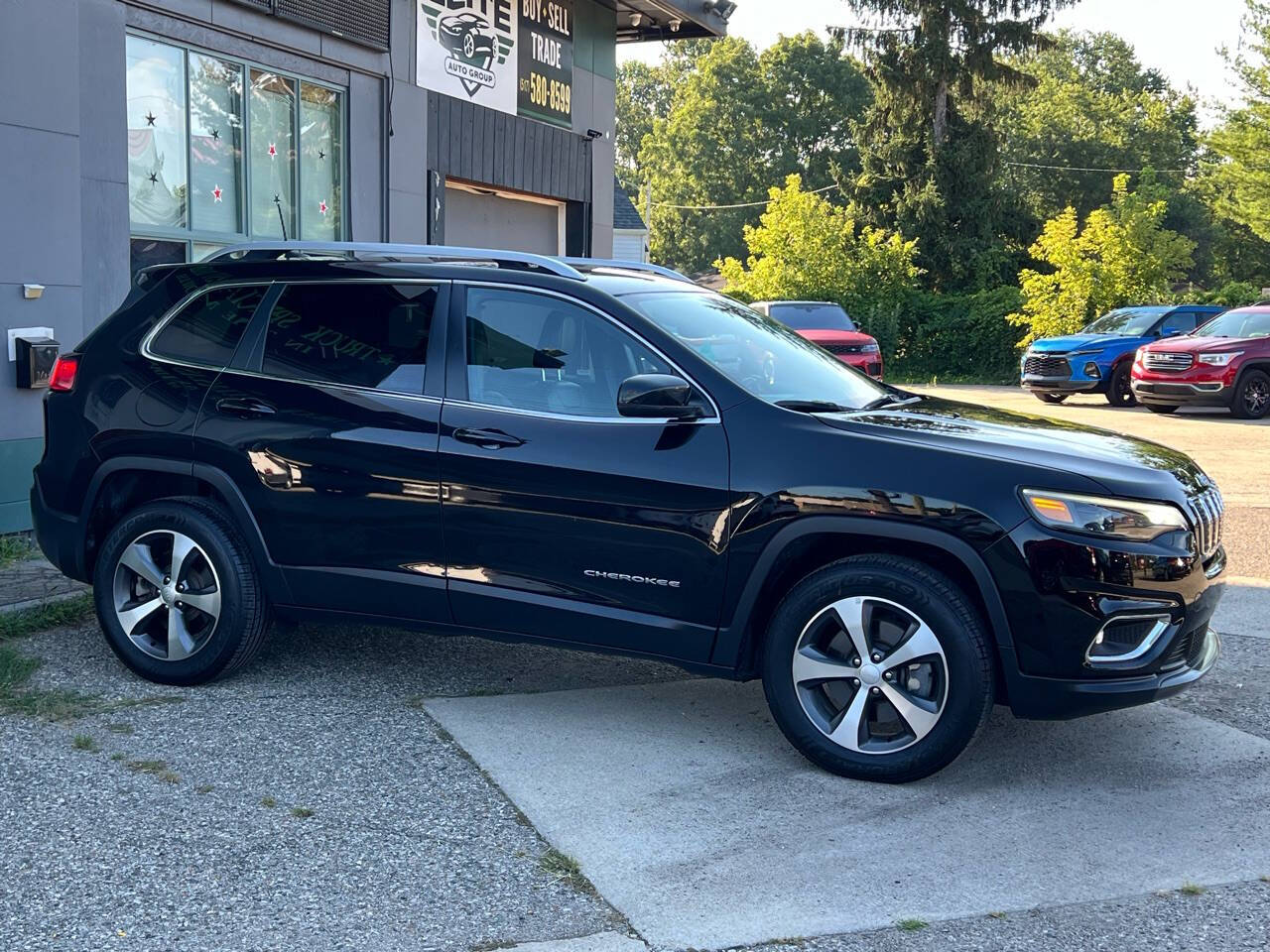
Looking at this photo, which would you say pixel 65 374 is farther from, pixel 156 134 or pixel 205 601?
pixel 156 134

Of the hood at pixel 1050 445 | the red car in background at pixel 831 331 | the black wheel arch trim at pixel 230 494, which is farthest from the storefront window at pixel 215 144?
the red car in background at pixel 831 331

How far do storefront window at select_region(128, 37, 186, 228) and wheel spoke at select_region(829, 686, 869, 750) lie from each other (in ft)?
22.1

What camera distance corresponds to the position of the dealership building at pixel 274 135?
8016 millimetres

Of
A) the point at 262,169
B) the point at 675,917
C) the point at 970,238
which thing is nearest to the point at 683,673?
the point at 675,917

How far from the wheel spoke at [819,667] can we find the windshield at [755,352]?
0.95m

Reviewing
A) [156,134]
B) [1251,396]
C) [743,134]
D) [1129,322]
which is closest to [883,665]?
[156,134]

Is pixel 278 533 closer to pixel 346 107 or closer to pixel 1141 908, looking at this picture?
pixel 1141 908

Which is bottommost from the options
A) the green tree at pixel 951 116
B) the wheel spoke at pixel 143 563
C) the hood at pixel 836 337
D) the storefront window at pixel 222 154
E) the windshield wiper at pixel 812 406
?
the wheel spoke at pixel 143 563

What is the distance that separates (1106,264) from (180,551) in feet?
88.8

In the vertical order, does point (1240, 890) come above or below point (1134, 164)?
below

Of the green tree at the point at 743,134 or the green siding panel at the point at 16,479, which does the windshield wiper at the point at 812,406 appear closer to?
the green siding panel at the point at 16,479

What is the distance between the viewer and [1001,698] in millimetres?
4484

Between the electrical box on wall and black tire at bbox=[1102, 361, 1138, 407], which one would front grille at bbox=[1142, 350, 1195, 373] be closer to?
black tire at bbox=[1102, 361, 1138, 407]

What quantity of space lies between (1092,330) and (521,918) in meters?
22.0
